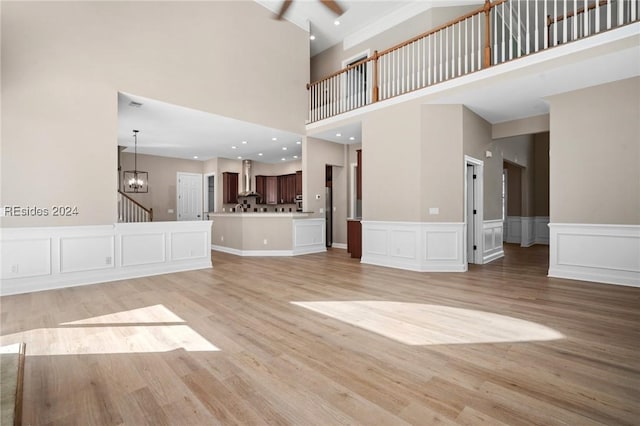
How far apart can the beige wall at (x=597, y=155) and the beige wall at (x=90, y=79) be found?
6.00 metres

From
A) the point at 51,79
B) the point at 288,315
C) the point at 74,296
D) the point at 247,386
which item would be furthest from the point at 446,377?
the point at 51,79

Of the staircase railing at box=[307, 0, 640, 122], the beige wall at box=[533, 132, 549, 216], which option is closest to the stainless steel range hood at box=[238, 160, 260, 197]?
the staircase railing at box=[307, 0, 640, 122]

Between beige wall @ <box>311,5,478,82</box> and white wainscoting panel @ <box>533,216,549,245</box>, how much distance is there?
7.05 m

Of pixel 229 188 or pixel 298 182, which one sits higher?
pixel 298 182

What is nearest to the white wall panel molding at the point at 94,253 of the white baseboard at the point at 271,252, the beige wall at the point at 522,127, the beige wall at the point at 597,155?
the white baseboard at the point at 271,252

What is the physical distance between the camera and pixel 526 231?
382 inches

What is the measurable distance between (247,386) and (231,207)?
10109 mm

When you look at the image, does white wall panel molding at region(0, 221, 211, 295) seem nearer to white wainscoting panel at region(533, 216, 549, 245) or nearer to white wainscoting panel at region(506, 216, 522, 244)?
white wainscoting panel at region(506, 216, 522, 244)

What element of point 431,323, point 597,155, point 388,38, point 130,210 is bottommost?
point 431,323

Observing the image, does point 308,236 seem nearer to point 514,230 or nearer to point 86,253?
point 86,253

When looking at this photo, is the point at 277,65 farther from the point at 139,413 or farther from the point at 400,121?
the point at 139,413

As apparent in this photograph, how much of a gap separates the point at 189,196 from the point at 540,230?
12283 millimetres

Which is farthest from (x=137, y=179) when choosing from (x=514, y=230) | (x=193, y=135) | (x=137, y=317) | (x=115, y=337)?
(x=514, y=230)

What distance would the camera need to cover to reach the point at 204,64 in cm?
589
